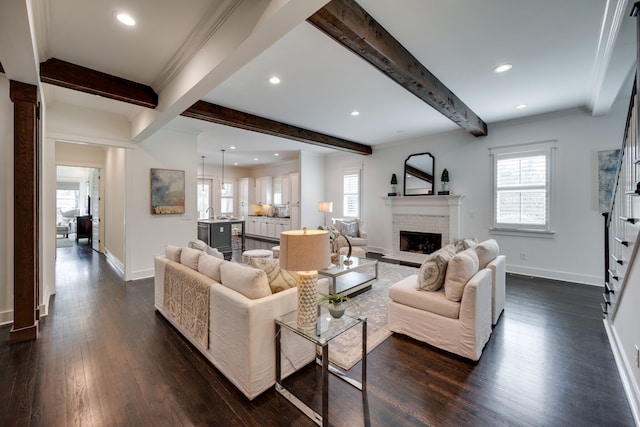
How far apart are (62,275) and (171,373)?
4.44 meters

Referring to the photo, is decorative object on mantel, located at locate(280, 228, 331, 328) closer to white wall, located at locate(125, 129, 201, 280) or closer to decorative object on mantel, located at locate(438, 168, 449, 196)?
white wall, located at locate(125, 129, 201, 280)

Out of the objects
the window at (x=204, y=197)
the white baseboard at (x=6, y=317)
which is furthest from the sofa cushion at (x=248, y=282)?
the window at (x=204, y=197)

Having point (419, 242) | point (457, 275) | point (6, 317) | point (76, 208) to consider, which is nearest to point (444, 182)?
point (419, 242)

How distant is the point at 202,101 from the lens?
3.87 metres

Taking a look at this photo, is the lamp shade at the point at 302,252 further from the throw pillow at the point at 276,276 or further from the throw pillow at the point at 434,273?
the throw pillow at the point at 434,273

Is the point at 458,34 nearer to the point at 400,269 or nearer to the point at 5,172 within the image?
the point at 400,269

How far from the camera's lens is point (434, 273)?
8.48 feet

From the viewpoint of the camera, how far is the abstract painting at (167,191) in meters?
4.92

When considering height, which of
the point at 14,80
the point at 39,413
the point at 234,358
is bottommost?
the point at 39,413

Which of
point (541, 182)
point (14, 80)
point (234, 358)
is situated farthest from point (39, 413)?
point (541, 182)

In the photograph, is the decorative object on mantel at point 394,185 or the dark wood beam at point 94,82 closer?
the dark wood beam at point 94,82

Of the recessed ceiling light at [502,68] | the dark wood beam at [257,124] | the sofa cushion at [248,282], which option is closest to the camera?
the sofa cushion at [248,282]

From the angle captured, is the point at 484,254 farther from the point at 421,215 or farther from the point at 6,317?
the point at 6,317

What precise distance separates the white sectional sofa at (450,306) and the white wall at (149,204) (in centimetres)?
430
